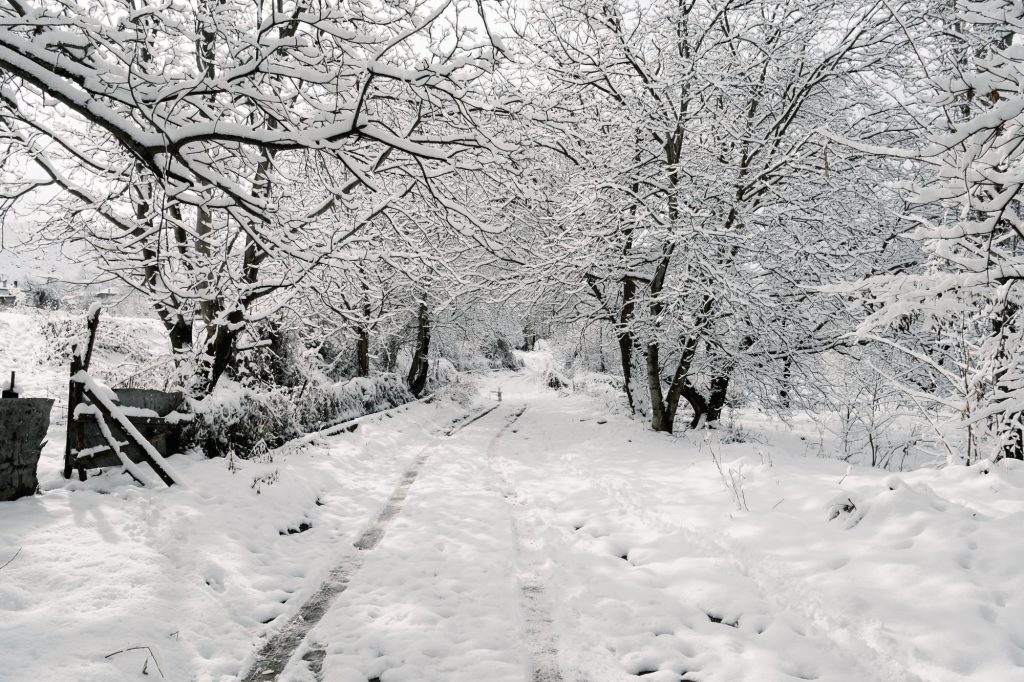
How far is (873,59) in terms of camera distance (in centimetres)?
1191

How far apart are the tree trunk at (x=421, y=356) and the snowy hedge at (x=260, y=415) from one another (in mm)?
7435

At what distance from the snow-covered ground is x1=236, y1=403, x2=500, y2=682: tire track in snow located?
71 millimetres

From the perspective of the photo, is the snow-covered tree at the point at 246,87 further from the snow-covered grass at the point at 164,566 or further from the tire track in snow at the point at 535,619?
the tire track in snow at the point at 535,619

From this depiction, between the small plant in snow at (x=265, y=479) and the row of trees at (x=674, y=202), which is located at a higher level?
the row of trees at (x=674, y=202)

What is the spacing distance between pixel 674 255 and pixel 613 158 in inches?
106

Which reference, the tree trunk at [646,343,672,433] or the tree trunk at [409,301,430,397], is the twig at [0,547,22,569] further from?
the tree trunk at [409,301,430,397]

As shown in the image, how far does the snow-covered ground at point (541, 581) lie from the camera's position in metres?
3.62

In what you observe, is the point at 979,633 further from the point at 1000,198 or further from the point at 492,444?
the point at 492,444

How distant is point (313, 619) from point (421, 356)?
20.4m

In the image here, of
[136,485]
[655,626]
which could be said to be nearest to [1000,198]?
→ [655,626]

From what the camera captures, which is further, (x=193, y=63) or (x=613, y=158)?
(x=613, y=158)

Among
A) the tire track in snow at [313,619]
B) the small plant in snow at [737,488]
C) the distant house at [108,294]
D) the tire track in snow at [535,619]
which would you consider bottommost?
the tire track in snow at [313,619]

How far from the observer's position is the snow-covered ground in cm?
362

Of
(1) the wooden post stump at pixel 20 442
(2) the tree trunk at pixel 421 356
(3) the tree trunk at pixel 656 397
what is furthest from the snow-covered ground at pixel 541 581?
(2) the tree trunk at pixel 421 356
